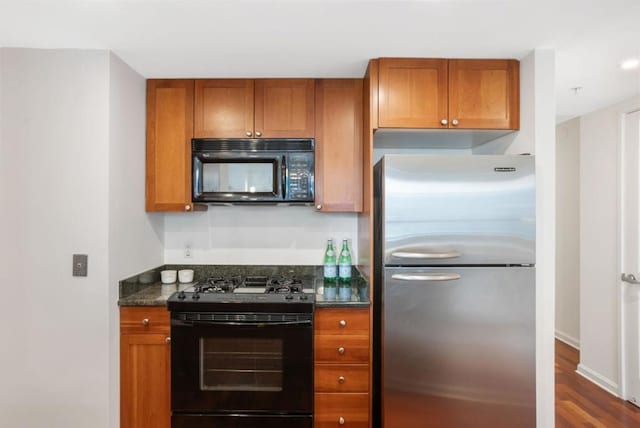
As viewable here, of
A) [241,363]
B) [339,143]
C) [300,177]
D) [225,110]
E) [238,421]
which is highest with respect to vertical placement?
[225,110]

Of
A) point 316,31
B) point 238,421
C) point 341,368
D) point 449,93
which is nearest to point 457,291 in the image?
point 341,368

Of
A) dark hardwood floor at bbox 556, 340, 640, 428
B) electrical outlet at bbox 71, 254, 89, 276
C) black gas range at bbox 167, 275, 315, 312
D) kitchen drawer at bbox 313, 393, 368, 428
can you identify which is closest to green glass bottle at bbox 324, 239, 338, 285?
black gas range at bbox 167, 275, 315, 312

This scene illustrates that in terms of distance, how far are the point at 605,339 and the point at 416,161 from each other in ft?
8.16

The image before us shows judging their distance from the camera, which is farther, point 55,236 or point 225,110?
point 225,110

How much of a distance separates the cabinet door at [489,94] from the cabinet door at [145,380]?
2154 millimetres

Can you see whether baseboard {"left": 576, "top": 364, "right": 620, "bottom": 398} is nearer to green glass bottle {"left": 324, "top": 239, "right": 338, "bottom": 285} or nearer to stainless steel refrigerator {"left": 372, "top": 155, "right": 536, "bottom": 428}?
stainless steel refrigerator {"left": 372, "top": 155, "right": 536, "bottom": 428}

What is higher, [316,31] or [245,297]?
[316,31]

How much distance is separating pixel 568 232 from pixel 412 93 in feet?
8.78

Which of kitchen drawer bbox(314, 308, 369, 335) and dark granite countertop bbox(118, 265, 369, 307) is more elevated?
dark granite countertop bbox(118, 265, 369, 307)

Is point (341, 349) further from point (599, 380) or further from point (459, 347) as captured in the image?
point (599, 380)

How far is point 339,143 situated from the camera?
7.59 feet

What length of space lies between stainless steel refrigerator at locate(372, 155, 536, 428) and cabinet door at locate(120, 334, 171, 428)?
1.25 m

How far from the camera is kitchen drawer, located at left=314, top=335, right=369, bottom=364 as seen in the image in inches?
78.0

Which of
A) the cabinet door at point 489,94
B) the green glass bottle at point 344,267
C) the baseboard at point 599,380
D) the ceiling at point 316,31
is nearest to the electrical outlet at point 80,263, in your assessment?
the ceiling at point 316,31
